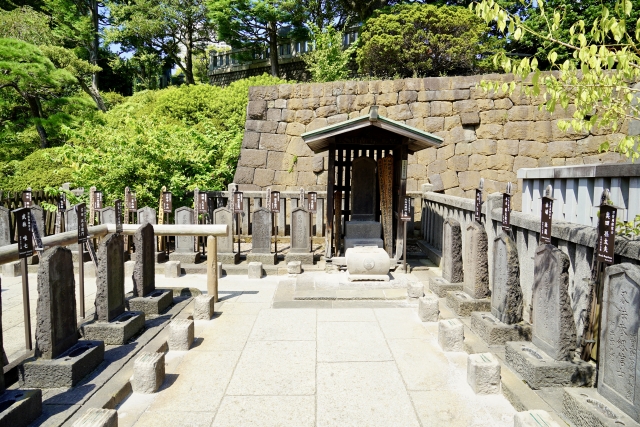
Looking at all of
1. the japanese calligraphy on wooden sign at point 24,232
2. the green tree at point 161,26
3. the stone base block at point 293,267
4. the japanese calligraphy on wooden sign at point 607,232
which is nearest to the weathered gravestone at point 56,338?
the japanese calligraphy on wooden sign at point 24,232

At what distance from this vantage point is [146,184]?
32.9 feet

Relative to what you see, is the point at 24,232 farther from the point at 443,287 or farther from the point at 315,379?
the point at 443,287

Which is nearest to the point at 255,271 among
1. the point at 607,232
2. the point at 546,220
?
the point at 546,220

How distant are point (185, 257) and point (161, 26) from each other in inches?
815

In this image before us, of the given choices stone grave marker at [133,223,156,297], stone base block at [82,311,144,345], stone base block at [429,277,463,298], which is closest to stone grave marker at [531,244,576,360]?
stone base block at [429,277,463,298]

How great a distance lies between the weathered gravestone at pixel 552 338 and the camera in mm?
3447

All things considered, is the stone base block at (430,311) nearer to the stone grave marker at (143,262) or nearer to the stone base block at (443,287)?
the stone base block at (443,287)

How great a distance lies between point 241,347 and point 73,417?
1816 millimetres

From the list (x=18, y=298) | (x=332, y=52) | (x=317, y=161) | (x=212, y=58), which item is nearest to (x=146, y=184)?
(x=18, y=298)

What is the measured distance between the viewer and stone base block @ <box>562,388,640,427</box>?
8.78 ft

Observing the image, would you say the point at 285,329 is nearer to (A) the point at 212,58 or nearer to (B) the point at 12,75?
(B) the point at 12,75

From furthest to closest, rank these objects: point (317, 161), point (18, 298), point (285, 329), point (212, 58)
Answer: point (212, 58) → point (317, 161) → point (18, 298) → point (285, 329)

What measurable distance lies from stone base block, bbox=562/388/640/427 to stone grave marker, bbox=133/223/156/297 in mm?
4889

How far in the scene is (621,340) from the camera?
2.84 meters
